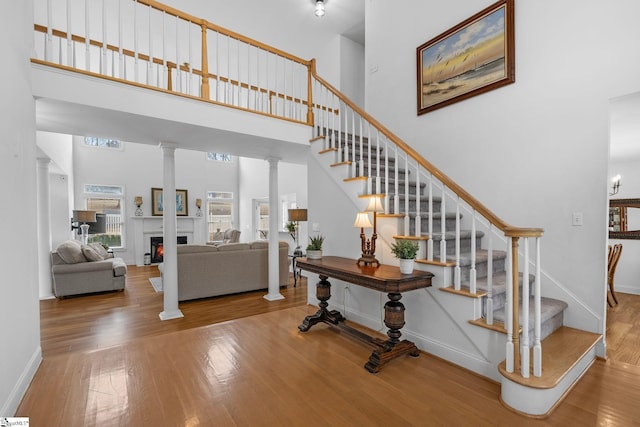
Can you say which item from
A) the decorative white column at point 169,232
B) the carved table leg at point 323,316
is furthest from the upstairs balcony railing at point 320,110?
the carved table leg at point 323,316

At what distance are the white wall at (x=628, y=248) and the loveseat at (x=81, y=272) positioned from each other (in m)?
8.53

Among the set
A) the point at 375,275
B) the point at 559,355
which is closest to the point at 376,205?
the point at 375,275

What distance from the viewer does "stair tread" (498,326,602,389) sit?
1904 millimetres

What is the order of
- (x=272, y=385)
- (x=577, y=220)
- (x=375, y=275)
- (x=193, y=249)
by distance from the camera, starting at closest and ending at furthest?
(x=272, y=385)
(x=375, y=275)
(x=577, y=220)
(x=193, y=249)

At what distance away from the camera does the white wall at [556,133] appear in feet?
8.42

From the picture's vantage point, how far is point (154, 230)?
8953mm

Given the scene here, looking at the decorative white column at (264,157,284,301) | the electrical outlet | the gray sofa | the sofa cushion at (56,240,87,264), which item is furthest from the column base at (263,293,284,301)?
the electrical outlet

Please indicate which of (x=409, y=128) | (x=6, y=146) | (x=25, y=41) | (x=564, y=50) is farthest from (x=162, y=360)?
(x=564, y=50)

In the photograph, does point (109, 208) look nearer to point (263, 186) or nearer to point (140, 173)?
point (140, 173)

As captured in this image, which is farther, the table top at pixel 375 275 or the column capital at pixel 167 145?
the column capital at pixel 167 145

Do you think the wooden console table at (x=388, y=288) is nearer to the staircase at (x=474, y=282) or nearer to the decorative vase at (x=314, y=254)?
the staircase at (x=474, y=282)

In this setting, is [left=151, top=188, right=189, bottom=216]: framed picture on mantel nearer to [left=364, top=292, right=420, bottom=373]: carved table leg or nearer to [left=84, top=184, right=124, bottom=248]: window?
[left=84, top=184, right=124, bottom=248]: window

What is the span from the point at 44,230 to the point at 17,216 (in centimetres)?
387

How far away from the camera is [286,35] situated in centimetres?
605
